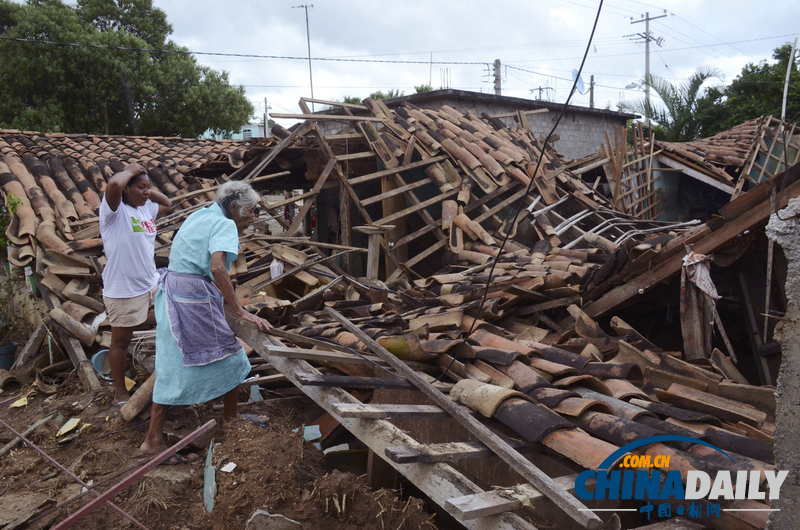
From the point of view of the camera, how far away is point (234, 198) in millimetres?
3582

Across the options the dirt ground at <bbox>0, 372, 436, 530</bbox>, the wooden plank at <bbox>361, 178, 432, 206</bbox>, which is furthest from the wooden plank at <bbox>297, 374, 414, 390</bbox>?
the wooden plank at <bbox>361, 178, 432, 206</bbox>

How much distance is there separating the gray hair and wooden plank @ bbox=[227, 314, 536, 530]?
0.80 metres

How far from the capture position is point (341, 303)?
562 cm

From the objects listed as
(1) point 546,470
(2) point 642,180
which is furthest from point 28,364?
(2) point 642,180

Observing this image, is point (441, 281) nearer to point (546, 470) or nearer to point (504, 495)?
point (546, 470)

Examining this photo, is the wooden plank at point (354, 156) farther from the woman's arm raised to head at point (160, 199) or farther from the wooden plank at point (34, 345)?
the wooden plank at point (34, 345)

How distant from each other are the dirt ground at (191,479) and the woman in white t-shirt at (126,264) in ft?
1.45

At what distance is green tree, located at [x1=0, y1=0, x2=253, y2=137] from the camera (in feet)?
59.2

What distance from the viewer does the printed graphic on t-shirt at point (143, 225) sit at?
13.8ft

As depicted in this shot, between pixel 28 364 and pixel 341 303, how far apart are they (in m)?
3.16

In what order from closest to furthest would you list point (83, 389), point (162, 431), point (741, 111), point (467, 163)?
1. point (162, 431)
2. point (83, 389)
3. point (467, 163)
4. point (741, 111)

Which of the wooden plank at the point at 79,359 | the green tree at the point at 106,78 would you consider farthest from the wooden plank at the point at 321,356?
the green tree at the point at 106,78

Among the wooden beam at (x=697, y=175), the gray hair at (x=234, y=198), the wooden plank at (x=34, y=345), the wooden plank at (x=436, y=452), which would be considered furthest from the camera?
the wooden beam at (x=697, y=175)

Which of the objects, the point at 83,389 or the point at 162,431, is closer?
the point at 162,431
